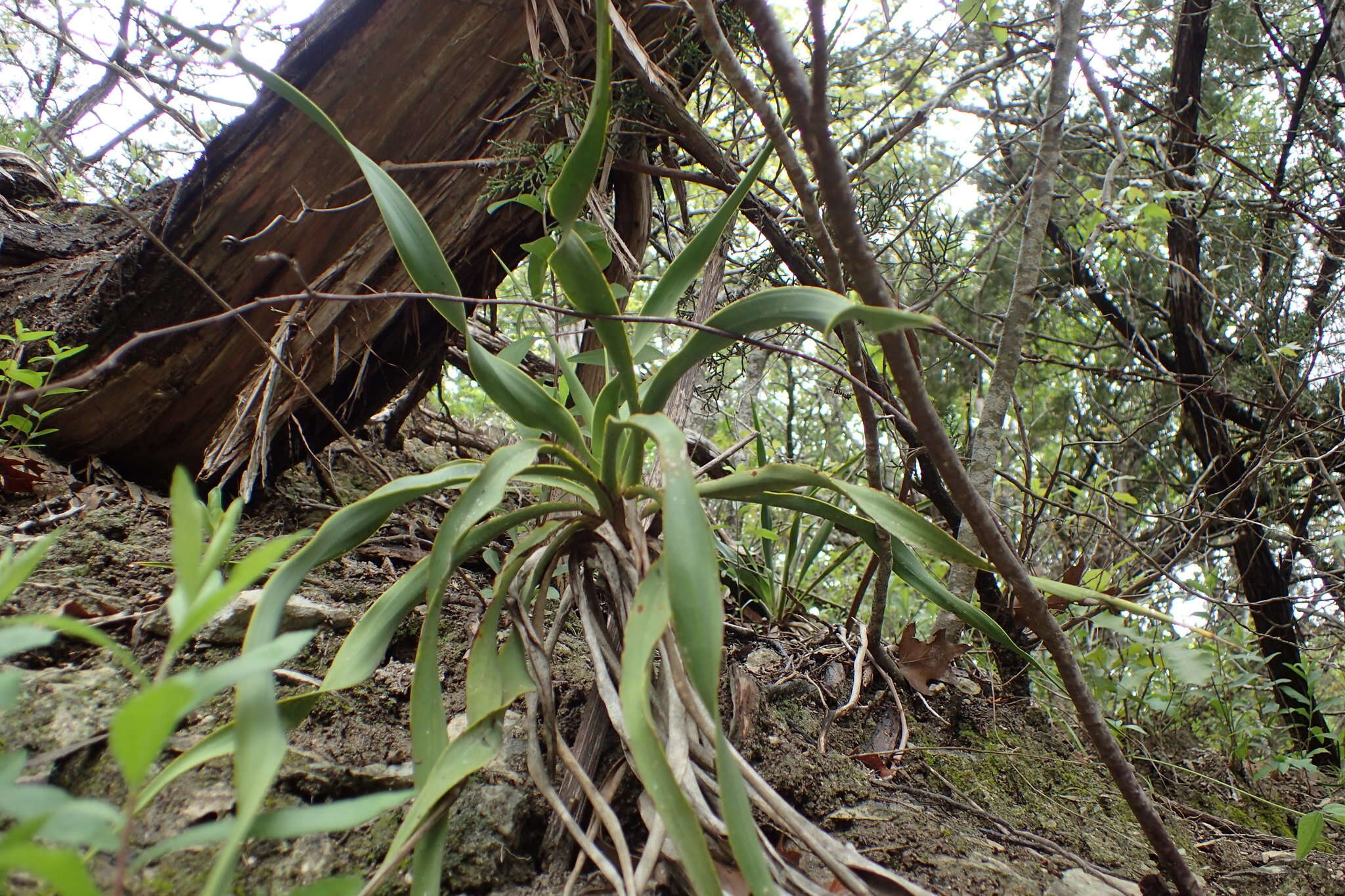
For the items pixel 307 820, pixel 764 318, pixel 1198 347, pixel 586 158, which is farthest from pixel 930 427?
pixel 1198 347

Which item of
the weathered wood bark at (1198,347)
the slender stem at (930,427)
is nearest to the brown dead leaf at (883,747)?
the slender stem at (930,427)

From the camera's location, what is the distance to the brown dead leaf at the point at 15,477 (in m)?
1.31

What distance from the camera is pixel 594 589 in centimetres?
98

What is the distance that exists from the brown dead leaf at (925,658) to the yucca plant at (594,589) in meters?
0.43

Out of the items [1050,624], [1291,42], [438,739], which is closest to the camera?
[438,739]

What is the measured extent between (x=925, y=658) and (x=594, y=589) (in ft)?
2.36

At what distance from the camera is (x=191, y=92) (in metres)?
1.13

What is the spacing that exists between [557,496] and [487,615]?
71 cm

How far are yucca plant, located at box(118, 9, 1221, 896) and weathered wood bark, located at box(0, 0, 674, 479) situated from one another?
0.56 metres

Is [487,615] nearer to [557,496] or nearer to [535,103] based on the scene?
[557,496]

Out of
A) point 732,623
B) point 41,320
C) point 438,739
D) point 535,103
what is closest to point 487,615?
point 438,739

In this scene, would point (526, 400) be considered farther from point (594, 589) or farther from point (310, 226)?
point (310, 226)

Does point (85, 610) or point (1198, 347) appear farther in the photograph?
point (1198, 347)

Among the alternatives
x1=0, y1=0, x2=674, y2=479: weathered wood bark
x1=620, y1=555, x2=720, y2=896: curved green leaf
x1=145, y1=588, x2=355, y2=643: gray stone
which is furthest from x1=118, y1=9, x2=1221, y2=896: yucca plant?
x1=0, y1=0, x2=674, y2=479: weathered wood bark
